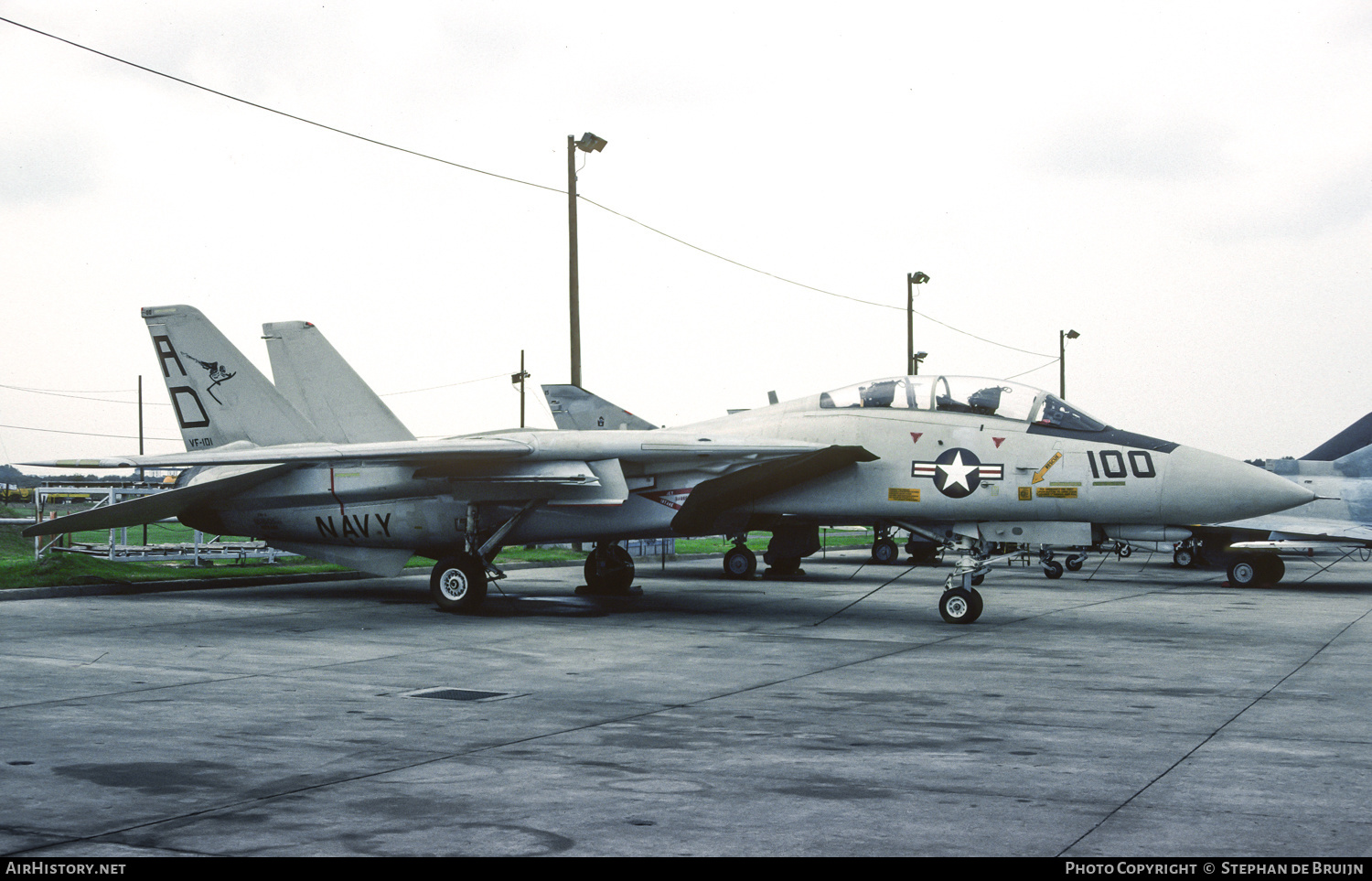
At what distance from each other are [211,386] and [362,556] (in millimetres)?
3282

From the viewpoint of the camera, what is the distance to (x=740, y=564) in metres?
23.2

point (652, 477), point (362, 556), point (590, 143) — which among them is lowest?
point (362, 556)

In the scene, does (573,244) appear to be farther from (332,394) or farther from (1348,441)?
(1348,441)

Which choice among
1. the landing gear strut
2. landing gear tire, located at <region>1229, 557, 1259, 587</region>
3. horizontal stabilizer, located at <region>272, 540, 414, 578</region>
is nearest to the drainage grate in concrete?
horizontal stabilizer, located at <region>272, 540, 414, 578</region>

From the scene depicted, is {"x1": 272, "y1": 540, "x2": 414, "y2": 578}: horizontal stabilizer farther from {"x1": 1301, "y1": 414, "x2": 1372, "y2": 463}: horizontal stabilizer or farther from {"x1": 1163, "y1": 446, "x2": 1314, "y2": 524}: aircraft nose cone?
{"x1": 1301, "y1": 414, "x2": 1372, "y2": 463}: horizontal stabilizer

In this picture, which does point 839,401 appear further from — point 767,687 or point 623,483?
point 767,687

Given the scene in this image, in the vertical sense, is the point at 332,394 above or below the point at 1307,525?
above

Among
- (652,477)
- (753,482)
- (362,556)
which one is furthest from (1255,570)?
(362,556)

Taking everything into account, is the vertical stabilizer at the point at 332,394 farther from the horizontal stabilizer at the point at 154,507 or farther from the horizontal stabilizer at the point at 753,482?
the horizontal stabilizer at the point at 753,482

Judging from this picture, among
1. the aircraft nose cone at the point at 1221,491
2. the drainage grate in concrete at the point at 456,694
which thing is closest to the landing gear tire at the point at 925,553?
the aircraft nose cone at the point at 1221,491

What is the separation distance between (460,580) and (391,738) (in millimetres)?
8452

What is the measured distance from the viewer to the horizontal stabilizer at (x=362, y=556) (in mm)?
16281

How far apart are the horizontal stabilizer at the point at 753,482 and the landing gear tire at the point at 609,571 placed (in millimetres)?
3143

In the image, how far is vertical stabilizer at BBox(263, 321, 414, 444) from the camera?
17297 millimetres
